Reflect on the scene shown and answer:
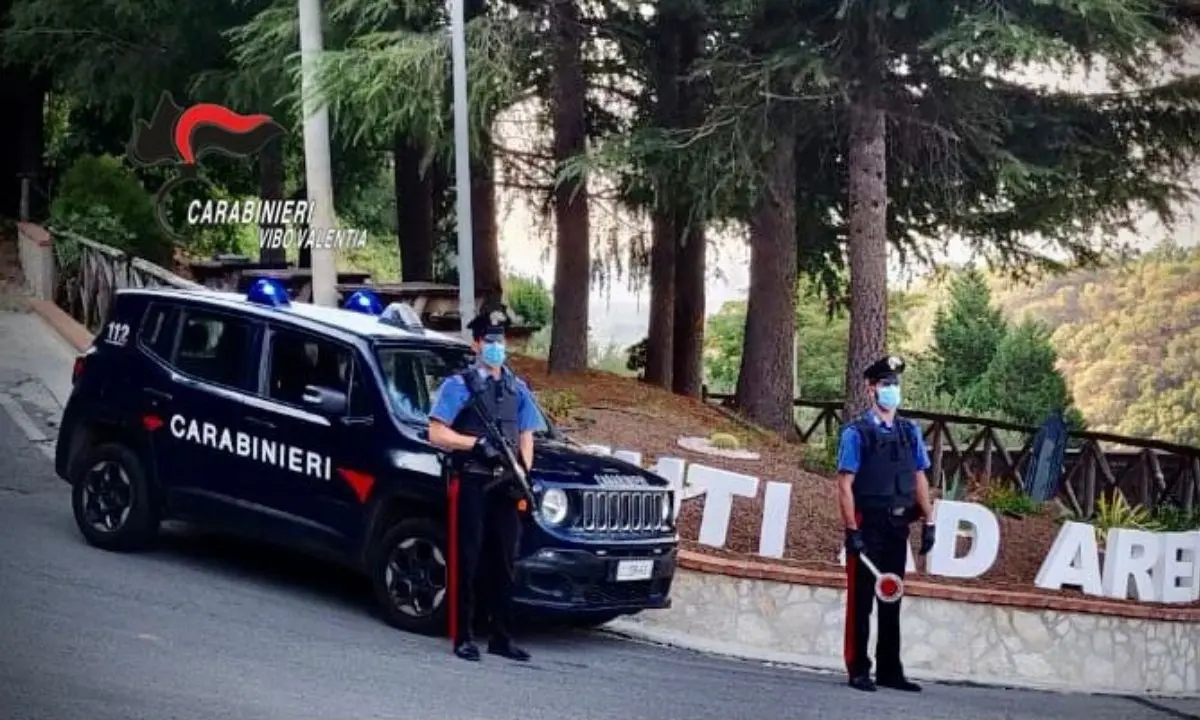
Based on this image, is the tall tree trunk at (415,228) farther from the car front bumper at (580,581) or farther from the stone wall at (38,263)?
Result: the car front bumper at (580,581)

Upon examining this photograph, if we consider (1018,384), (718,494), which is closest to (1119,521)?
(718,494)

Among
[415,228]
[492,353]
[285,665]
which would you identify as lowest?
[285,665]

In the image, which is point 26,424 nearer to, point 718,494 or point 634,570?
point 718,494

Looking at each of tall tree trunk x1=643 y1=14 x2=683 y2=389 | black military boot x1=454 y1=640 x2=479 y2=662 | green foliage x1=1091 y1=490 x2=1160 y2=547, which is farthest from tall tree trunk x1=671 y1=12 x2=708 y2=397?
black military boot x1=454 y1=640 x2=479 y2=662

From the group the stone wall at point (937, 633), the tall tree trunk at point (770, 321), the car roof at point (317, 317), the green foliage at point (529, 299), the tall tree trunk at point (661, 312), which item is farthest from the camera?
the green foliage at point (529, 299)

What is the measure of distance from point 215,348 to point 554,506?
8.56ft

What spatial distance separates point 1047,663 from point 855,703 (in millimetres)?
2686

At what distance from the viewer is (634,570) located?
8.91m

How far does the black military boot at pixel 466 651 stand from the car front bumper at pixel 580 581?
0.36 metres

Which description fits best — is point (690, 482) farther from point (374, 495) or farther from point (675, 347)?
point (675, 347)

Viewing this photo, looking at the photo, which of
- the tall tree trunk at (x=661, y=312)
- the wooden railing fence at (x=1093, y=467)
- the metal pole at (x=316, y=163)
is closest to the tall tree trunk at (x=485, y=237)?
the tall tree trunk at (x=661, y=312)

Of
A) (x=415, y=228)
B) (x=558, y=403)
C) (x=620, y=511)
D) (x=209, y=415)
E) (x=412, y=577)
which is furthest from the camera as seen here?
(x=415, y=228)

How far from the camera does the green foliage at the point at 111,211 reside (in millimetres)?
18791

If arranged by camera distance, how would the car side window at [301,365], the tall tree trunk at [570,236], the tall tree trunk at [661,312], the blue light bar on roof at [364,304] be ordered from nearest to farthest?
the car side window at [301,365]
the blue light bar on roof at [364,304]
the tall tree trunk at [570,236]
the tall tree trunk at [661,312]
